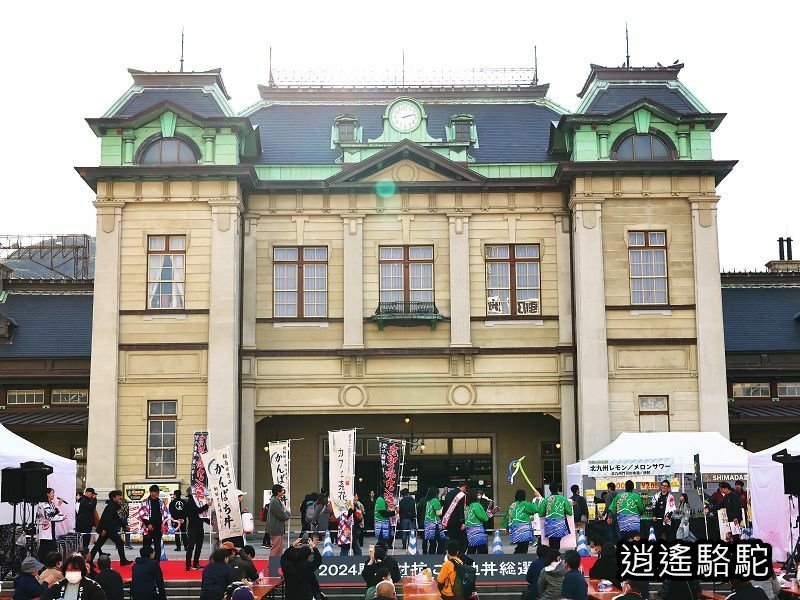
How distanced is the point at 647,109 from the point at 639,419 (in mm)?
8844

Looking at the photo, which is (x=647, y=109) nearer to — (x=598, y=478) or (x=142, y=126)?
(x=598, y=478)

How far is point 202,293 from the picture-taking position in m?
30.6

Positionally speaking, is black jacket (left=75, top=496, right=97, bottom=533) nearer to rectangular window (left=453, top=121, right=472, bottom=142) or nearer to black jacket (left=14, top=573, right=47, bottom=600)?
black jacket (left=14, top=573, right=47, bottom=600)

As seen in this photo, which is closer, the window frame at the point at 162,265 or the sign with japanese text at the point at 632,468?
the sign with japanese text at the point at 632,468

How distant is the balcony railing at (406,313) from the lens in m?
30.9

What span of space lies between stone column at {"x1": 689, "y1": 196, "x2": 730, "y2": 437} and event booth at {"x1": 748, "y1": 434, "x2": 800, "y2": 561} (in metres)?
6.83

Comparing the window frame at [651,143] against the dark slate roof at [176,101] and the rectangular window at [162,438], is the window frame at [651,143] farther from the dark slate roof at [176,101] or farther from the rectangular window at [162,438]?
the rectangular window at [162,438]

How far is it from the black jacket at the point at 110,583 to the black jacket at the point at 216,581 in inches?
45.0

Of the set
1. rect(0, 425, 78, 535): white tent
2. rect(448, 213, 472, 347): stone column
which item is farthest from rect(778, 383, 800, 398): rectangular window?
rect(0, 425, 78, 535): white tent

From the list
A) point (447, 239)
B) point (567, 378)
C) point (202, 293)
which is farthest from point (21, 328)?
point (567, 378)

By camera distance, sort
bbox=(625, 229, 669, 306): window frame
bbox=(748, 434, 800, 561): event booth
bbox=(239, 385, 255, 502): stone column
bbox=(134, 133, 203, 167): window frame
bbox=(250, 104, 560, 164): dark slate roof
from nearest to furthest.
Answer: bbox=(748, 434, 800, 561): event booth < bbox=(239, 385, 255, 502): stone column < bbox=(625, 229, 669, 306): window frame < bbox=(134, 133, 203, 167): window frame < bbox=(250, 104, 560, 164): dark slate roof

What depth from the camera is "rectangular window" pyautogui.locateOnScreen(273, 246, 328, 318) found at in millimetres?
31672

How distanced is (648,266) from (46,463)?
17063 mm

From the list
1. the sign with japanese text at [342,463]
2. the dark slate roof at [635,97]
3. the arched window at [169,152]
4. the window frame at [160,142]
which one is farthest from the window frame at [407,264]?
the sign with japanese text at [342,463]
